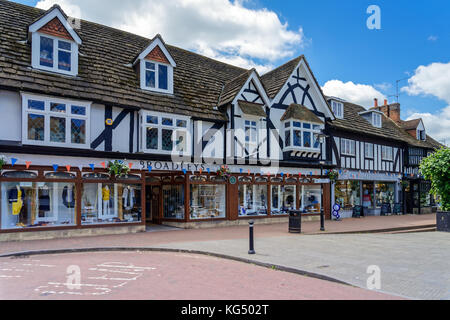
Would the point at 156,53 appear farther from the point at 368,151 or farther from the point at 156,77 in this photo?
the point at 368,151

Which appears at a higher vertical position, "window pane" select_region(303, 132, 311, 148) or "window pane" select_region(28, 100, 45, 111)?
"window pane" select_region(28, 100, 45, 111)

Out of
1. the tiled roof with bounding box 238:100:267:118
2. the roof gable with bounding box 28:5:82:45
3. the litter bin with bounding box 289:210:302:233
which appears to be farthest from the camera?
the tiled roof with bounding box 238:100:267:118

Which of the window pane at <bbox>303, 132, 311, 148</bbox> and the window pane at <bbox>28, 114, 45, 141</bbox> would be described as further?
the window pane at <bbox>303, 132, 311, 148</bbox>

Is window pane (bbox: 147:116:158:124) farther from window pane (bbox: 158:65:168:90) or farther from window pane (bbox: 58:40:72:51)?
window pane (bbox: 58:40:72:51)

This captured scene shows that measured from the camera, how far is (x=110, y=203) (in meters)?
14.4

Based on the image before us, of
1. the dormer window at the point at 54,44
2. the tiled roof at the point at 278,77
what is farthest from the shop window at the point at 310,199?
the dormer window at the point at 54,44

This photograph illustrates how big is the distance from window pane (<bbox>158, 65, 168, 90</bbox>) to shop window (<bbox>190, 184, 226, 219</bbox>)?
522 centimetres

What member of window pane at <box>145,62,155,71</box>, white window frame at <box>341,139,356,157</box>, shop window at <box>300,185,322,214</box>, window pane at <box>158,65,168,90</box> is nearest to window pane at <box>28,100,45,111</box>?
window pane at <box>145,62,155,71</box>

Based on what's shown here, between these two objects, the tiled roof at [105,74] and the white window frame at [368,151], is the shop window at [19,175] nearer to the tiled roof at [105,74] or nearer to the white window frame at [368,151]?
the tiled roof at [105,74]

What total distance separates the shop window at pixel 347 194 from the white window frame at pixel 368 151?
2259 millimetres

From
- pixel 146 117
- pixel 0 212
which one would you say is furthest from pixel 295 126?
pixel 0 212

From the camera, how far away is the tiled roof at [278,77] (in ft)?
65.3

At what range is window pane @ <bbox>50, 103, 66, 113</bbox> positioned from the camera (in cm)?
1306

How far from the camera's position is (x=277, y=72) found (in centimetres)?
2167
